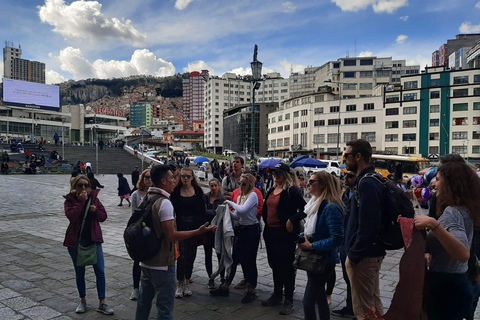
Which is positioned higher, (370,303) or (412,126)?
(412,126)

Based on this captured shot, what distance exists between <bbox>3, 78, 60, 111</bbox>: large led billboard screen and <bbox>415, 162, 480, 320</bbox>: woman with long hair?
78.8m

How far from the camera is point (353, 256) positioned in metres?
2.95

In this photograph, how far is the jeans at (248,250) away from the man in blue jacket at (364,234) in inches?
72.4

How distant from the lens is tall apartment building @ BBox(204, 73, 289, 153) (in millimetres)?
109500

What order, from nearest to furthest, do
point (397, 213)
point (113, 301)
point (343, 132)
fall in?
point (397, 213) < point (113, 301) < point (343, 132)

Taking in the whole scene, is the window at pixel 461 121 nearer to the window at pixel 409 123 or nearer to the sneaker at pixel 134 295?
the window at pixel 409 123

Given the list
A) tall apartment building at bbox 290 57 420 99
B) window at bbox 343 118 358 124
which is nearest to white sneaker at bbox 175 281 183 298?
window at bbox 343 118 358 124

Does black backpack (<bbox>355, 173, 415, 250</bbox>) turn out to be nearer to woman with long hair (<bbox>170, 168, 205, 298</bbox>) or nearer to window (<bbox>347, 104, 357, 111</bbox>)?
woman with long hair (<bbox>170, 168, 205, 298</bbox>)

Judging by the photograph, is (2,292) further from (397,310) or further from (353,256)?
(397,310)

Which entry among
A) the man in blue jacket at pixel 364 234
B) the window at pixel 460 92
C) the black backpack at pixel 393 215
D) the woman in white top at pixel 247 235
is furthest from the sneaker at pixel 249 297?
the window at pixel 460 92

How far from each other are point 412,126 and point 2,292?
2319 inches

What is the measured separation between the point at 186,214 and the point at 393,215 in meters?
2.81

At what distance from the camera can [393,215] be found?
287 cm

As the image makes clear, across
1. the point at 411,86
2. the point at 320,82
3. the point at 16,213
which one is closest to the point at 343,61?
the point at 320,82
